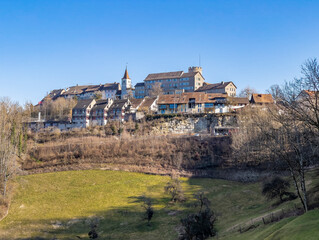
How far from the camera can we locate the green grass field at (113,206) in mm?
31625

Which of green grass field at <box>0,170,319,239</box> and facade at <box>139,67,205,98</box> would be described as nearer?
green grass field at <box>0,170,319,239</box>

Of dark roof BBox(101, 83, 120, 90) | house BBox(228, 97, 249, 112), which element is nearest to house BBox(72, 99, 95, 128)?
dark roof BBox(101, 83, 120, 90)

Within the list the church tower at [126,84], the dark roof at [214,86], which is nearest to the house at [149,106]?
the dark roof at [214,86]

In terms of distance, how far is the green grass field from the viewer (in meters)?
31.6

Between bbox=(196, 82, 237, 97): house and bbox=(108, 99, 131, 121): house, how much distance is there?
39.2 meters

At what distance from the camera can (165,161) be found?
→ 6369cm

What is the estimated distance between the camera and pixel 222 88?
384 feet

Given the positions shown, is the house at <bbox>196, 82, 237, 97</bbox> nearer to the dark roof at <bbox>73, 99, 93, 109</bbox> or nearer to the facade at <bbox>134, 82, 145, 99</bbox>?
the facade at <bbox>134, 82, 145, 99</bbox>

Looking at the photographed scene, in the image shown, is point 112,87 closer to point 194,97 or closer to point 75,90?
point 75,90

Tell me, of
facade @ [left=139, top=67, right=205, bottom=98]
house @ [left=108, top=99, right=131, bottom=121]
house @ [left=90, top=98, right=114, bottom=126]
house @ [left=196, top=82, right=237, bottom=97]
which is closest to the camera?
house @ [left=108, top=99, right=131, bottom=121]

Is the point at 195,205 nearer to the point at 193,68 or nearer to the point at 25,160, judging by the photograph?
the point at 25,160

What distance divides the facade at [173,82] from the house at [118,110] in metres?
28.8

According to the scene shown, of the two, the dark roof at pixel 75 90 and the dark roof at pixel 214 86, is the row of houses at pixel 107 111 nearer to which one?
the dark roof at pixel 214 86

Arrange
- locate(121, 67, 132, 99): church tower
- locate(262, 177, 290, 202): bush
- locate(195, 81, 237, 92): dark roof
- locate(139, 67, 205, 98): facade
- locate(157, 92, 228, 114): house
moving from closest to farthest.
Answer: locate(262, 177, 290, 202): bush, locate(157, 92, 228, 114): house, locate(195, 81, 237, 92): dark roof, locate(139, 67, 205, 98): facade, locate(121, 67, 132, 99): church tower
